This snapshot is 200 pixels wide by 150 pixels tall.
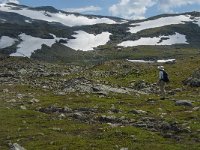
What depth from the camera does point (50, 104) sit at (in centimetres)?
4697

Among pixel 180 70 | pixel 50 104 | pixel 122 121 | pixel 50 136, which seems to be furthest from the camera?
pixel 180 70

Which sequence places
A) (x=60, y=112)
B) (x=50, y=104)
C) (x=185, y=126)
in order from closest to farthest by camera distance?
(x=185, y=126) < (x=60, y=112) < (x=50, y=104)

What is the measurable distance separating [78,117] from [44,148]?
10505 mm

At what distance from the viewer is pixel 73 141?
3058cm

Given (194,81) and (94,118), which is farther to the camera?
(194,81)

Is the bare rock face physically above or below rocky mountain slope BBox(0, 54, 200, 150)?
above

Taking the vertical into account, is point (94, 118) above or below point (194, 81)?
below

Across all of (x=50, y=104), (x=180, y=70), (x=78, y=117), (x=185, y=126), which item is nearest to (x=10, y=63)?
(x=180, y=70)

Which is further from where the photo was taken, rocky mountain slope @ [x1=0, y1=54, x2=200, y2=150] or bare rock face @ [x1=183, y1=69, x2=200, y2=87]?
bare rock face @ [x1=183, y1=69, x2=200, y2=87]

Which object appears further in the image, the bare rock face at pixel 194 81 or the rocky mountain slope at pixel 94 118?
the bare rock face at pixel 194 81

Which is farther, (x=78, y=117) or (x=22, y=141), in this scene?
(x=78, y=117)

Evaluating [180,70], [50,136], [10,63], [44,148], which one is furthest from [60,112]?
[10,63]

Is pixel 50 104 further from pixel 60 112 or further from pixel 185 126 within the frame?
pixel 185 126

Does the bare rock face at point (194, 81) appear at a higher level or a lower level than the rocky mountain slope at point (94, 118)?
higher
